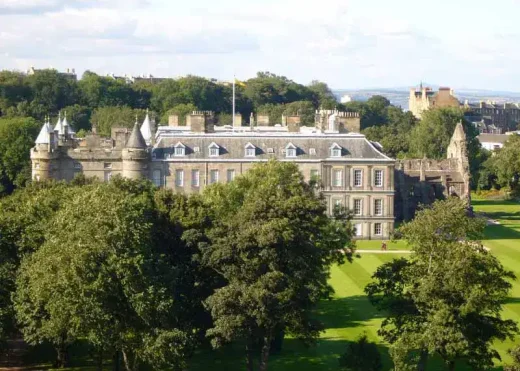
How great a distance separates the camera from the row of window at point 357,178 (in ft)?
248

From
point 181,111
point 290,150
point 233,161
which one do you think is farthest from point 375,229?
point 181,111

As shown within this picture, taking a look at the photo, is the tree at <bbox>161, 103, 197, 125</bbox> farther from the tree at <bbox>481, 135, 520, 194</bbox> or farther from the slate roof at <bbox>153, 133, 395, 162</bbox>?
the slate roof at <bbox>153, 133, 395, 162</bbox>

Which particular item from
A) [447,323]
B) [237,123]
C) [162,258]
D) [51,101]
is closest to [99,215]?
[162,258]

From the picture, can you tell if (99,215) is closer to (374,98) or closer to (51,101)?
(51,101)

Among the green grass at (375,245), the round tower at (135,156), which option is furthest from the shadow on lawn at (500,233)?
the round tower at (135,156)

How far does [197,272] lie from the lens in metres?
38.8

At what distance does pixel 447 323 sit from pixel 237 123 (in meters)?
57.6

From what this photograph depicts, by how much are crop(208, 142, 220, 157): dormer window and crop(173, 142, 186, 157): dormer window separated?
1.97m

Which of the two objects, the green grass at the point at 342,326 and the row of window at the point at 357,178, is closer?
the green grass at the point at 342,326

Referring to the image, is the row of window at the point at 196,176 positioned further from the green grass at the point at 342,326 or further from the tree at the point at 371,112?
the tree at the point at 371,112

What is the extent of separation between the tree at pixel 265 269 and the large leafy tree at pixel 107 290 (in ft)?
5.62

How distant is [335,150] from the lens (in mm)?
75375

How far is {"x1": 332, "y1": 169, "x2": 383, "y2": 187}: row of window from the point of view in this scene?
75562mm

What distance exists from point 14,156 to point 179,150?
22400mm
